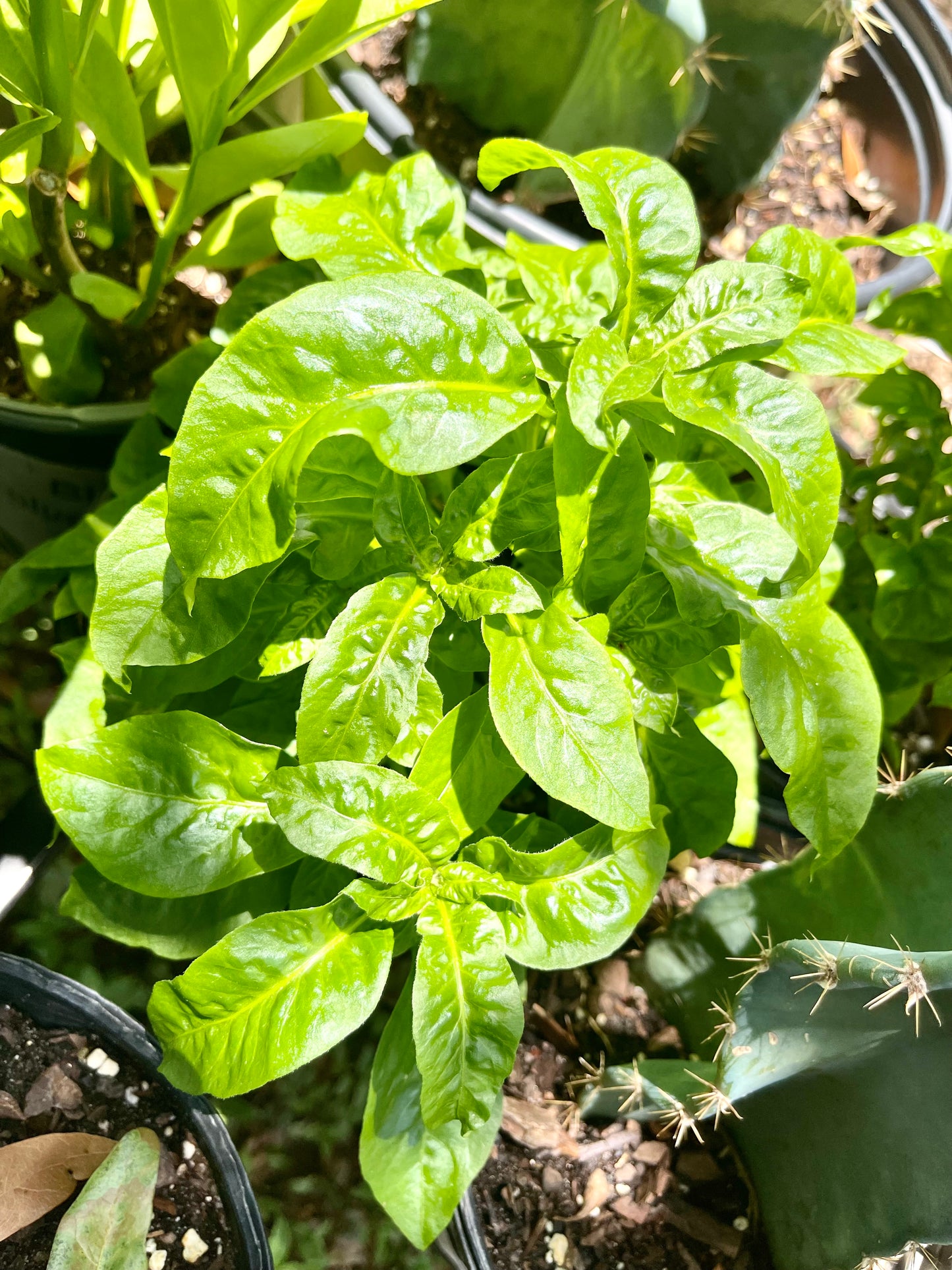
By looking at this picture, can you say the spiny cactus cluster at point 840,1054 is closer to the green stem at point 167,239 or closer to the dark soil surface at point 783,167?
the green stem at point 167,239

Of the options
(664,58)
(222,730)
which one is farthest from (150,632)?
(664,58)

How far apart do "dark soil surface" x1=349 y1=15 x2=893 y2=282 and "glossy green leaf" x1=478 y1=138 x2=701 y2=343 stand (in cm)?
Answer: 68

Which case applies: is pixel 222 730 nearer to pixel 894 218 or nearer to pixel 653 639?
pixel 653 639

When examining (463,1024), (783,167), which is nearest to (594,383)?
(463,1024)

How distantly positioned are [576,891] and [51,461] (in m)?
0.78

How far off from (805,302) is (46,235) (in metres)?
0.73

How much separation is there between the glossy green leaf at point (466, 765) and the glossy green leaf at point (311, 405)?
0.65 ft

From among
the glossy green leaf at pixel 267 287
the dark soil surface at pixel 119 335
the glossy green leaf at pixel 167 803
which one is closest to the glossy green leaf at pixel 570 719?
the glossy green leaf at pixel 167 803

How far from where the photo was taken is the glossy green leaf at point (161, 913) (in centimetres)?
74

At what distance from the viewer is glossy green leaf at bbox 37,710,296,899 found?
663 millimetres

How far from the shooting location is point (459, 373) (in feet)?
1.93

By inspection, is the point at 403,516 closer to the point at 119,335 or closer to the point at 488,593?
the point at 488,593

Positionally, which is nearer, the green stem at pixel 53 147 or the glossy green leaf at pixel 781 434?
the glossy green leaf at pixel 781 434

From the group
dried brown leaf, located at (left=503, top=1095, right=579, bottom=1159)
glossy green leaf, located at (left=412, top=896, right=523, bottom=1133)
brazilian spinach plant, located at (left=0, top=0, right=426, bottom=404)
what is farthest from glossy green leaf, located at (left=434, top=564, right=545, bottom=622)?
dried brown leaf, located at (left=503, top=1095, right=579, bottom=1159)
